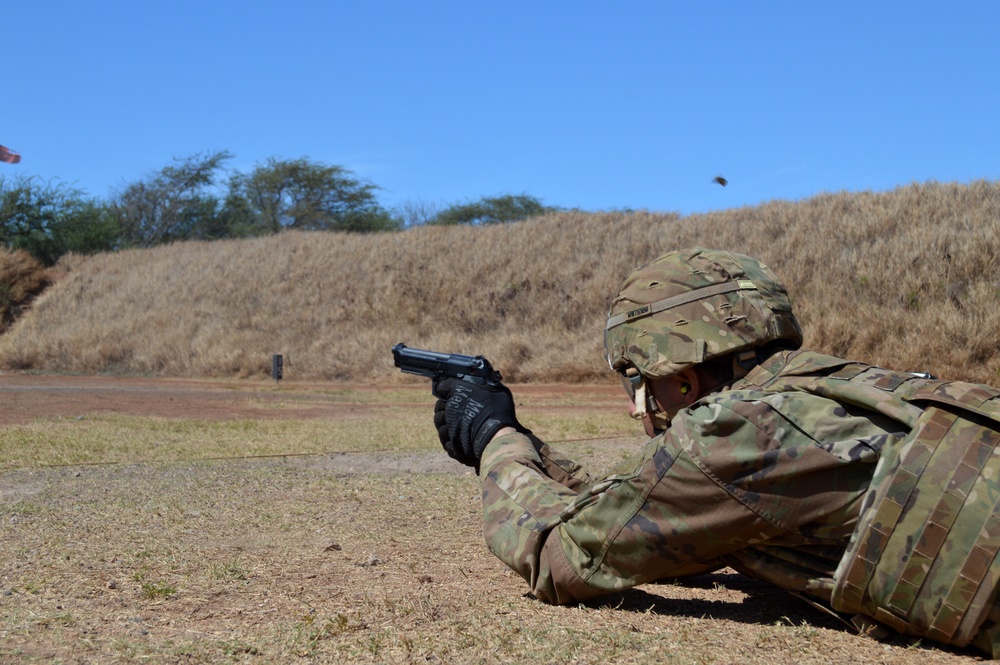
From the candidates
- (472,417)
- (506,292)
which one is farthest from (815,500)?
(506,292)

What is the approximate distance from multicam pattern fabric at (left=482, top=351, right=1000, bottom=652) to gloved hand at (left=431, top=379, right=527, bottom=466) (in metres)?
0.63

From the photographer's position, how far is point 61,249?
108 ft

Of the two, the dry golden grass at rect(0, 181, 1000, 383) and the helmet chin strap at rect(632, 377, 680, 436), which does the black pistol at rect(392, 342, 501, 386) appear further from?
the dry golden grass at rect(0, 181, 1000, 383)

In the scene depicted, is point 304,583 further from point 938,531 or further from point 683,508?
point 938,531

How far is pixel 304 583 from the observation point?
334cm

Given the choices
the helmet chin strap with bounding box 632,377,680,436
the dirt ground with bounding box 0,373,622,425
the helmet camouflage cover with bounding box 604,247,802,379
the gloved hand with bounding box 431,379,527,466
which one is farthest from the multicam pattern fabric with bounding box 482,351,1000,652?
the dirt ground with bounding box 0,373,622,425

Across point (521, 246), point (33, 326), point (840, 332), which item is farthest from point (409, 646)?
point (33, 326)

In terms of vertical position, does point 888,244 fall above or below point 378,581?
above

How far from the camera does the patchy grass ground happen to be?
8.30 ft

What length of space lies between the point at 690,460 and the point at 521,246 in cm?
2199

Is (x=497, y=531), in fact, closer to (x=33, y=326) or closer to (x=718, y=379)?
(x=718, y=379)

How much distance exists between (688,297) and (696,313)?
7 cm

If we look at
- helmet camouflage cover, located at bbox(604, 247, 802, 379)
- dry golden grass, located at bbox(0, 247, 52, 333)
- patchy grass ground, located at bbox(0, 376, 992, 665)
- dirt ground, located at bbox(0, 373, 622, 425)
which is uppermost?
dry golden grass, located at bbox(0, 247, 52, 333)

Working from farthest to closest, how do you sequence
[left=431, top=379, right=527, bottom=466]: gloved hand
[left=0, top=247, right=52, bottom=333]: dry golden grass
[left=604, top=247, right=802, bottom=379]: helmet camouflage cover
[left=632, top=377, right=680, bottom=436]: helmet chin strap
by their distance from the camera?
[left=0, top=247, right=52, bottom=333]: dry golden grass → [left=431, top=379, right=527, bottom=466]: gloved hand → [left=632, top=377, right=680, bottom=436]: helmet chin strap → [left=604, top=247, right=802, bottom=379]: helmet camouflage cover
